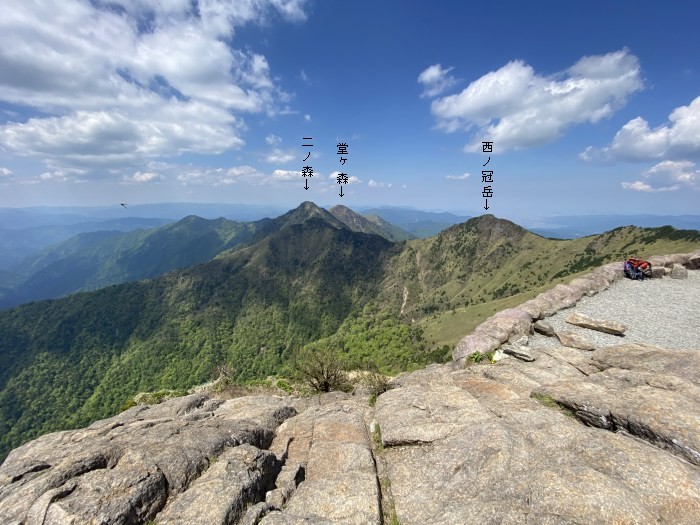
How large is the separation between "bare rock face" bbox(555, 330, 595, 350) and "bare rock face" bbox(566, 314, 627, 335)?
80.4 inches

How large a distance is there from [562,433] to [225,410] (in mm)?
15081

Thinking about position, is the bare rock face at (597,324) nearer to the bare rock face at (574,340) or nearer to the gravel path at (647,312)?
the gravel path at (647,312)

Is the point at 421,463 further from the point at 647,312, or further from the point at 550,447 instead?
the point at 647,312

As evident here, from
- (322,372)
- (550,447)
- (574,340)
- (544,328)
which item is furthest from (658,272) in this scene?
(322,372)

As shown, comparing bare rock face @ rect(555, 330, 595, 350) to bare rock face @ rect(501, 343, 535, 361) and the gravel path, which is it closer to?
the gravel path

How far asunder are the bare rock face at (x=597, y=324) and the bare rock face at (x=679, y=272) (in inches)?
554

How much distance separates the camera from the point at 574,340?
62.1ft

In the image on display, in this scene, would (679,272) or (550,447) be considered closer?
(550,447)

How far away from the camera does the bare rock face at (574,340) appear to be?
1838 centimetres

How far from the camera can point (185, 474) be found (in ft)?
31.4

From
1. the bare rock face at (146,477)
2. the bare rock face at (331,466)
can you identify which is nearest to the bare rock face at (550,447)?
→ the bare rock face at (331,466)

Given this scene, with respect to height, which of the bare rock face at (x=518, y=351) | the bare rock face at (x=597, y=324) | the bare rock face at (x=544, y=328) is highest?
the bare rock face at (x=597, y=324)

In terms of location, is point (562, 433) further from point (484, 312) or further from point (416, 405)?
point (484, 312)

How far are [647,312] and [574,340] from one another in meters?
8.35
